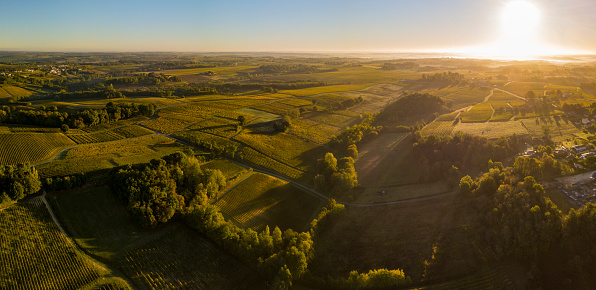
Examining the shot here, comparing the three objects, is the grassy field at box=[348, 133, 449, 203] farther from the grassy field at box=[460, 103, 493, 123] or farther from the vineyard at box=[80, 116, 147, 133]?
the vineyard at box=[80, 116, 147, 133]

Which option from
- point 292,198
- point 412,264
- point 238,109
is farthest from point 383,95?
point 412,264

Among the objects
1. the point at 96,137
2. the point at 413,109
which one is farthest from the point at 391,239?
the point at 96,137

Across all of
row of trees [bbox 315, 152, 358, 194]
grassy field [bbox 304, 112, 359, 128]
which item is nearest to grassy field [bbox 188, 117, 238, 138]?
grassy field [bbox 304, 112, 359, 128]

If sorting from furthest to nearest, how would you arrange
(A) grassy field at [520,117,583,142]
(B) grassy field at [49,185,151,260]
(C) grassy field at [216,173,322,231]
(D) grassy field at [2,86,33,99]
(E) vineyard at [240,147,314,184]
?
(D) grassy field at [2,86,33,99] < (A) grassy field at [520,117,583,142] < (E) vineyard at [240,147,314,184] < (C) grassy field at [216,173,322,231] < (B) grassy field at [49,185,151,260]

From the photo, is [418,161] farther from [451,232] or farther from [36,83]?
[36,83]

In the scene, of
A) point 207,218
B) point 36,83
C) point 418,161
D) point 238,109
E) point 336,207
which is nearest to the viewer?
point 207,218

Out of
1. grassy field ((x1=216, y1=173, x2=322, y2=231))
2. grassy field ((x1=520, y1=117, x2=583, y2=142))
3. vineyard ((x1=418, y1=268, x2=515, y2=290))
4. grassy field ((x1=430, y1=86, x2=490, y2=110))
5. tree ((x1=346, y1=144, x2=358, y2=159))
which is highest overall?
grassy field ((x1=430, y1=86, x2=490, y2=110))
